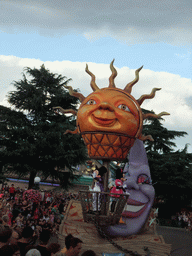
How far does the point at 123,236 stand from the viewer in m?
9.41

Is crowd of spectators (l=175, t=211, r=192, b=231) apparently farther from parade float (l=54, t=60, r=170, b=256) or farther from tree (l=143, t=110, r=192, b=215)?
parade float (l=54, t=60, r=170, b=256)

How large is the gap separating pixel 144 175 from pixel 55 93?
42.5ft

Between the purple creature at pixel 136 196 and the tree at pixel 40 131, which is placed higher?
the tree at pixel 40 131

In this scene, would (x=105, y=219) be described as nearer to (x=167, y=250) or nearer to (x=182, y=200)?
(x=167, y=250)

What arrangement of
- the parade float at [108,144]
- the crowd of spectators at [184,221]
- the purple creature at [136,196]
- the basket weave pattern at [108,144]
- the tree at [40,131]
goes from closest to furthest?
the parade float at [108,144]
the basket weave pattern at [108,144]
the purple creature at [136,196]
the tree at [40,131]
the crowd of spectators at [184,221]

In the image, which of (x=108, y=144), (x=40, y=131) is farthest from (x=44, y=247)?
(x=40, y=131)

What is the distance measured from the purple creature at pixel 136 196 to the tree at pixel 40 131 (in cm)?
937

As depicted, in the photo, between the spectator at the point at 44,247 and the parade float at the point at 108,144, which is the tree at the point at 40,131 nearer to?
the parade float at the point at 108,144

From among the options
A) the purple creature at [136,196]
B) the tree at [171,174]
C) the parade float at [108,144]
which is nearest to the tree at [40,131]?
the tree at [171,174]

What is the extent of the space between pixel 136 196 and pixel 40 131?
38.9 feet

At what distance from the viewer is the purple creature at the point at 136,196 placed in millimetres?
9797

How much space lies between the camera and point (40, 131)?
21.0m

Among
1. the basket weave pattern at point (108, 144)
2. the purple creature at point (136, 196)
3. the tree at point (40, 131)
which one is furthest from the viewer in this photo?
the tree at point (40, 131)

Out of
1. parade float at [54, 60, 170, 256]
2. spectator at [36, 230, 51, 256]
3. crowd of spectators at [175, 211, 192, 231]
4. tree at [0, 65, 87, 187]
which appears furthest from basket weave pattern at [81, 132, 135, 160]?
crowd of spectators at [175, 211, 192, 231]
